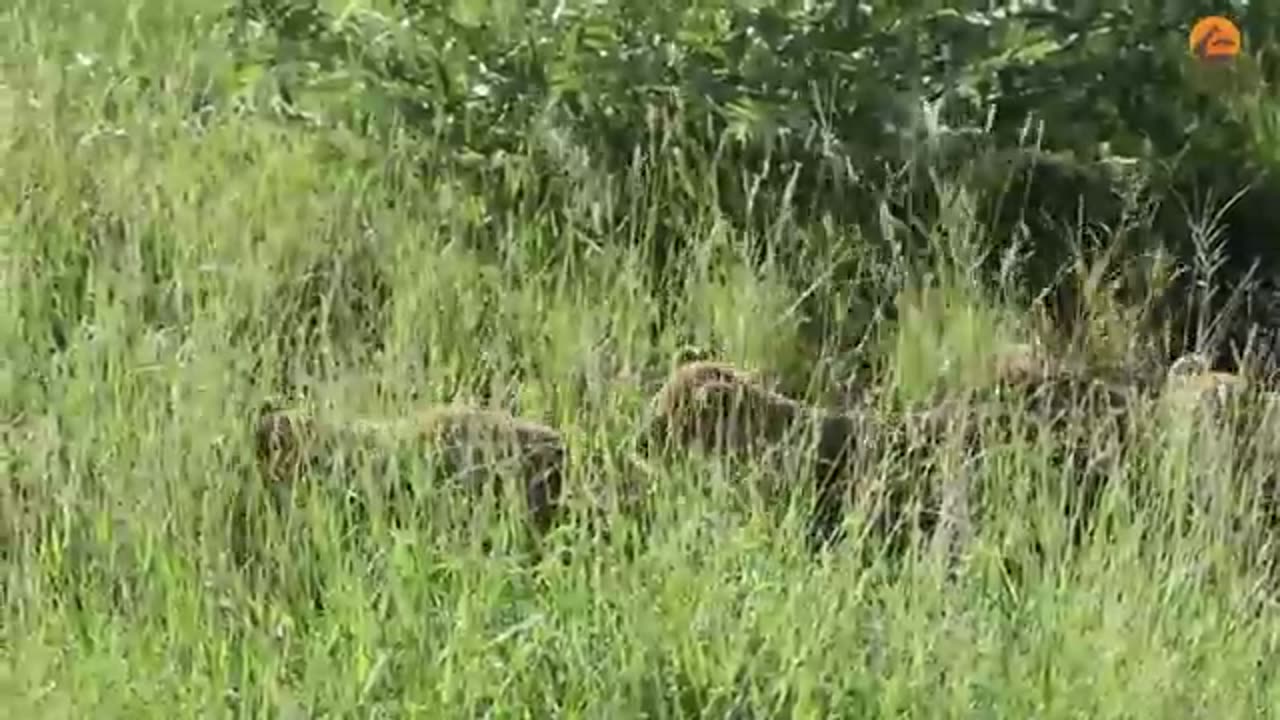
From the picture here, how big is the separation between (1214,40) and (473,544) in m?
1.79

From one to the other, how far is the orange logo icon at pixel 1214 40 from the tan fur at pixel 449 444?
151 centimetres

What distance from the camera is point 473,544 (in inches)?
114

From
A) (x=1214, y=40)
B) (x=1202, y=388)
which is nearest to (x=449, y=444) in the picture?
(x=1202, y=388)

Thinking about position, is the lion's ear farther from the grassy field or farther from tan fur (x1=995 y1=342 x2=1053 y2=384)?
tan fur (x1=995 y1=342 x2=1053 y2=384)

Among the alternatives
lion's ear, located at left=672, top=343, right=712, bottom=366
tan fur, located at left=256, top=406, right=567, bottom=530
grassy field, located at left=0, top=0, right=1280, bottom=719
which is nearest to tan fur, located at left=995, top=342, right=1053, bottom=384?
grassy field, located at left=0, top=0, right=1280, bottom=719

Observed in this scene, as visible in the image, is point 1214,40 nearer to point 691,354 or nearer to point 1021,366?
point 1021,366

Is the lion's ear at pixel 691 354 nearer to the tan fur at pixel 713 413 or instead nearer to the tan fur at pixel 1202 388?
the tan fur at pixel 713 413

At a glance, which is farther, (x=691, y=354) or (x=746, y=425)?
(x=691, y=354)

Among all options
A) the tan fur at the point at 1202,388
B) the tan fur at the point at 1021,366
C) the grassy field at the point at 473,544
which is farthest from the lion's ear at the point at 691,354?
the tan fur at the point at 1202,388

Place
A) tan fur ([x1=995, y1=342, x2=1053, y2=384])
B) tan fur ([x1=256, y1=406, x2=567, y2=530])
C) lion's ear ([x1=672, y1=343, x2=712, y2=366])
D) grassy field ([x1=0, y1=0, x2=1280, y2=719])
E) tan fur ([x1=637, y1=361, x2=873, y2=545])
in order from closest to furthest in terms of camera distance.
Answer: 1. grassy field ([x1=0, y1=0, x2=1280, y2=719])
2. tan fur ([x1=256, y1=406, x2=567, y2=530])
3. tan fur ([x1=637, y1=361, x2=873, y2=545])
4. tan fur ([x1=995, y1=342, x2=1053, y2=384])
5. lion's ear ([x1=672, y1=343, x2=712, y2=366])

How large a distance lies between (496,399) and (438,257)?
0.53 meters

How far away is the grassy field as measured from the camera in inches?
106

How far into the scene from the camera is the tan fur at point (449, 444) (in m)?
3.07

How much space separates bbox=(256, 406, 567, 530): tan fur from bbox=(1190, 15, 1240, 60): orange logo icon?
4.95 feet
